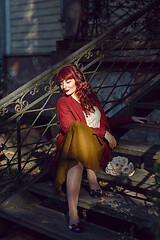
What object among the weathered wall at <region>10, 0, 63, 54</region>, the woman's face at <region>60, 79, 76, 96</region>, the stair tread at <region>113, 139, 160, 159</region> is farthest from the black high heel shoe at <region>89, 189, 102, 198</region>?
the weathered wall at <region>10, 0, 63, 54</region>

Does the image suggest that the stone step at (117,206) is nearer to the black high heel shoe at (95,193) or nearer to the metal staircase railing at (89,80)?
the black high heel shoe at (95,193)

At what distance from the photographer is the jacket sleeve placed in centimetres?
341

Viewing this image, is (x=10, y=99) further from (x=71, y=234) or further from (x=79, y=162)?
(x=71, y=234)

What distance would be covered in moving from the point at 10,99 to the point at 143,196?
79.4 inches

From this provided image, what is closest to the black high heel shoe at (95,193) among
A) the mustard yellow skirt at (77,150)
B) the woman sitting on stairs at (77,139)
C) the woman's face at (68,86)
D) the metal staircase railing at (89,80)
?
the woman sitting on stairs at (77,139)

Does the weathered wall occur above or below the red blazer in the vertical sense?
above

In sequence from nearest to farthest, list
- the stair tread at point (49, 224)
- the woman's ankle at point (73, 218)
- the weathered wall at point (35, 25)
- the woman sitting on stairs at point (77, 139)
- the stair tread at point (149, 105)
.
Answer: the stair tread at point (49, 224), the woman's ankle at point (73, 218), the woman sitting on stairs at point (77, 139), the stair tread at point (149, 105), the weathered wall at point (35, 25)

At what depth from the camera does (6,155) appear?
5.32 meters

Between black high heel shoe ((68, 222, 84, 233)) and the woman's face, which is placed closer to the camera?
black high heel shoe ((68, 222, 84, 233))

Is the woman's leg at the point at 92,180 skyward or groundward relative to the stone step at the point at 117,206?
skyward

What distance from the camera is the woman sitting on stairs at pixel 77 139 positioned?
3145mm

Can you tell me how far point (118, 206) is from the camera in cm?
306

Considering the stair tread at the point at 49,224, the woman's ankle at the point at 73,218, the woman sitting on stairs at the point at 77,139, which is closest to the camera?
the stair tread at the point at 49,224

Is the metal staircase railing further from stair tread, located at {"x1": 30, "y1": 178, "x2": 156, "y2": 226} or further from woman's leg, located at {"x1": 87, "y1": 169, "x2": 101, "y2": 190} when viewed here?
stair tread, located at {"x1": 30, "y1": 178, "x2": 156, "y2": 226}
